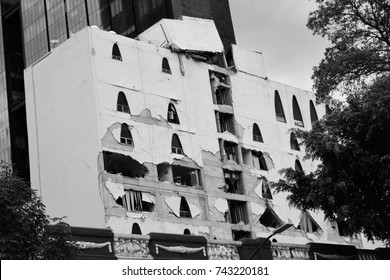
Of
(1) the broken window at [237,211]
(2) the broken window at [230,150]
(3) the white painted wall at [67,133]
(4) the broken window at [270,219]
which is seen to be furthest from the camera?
(4) the broken window at [270,219]

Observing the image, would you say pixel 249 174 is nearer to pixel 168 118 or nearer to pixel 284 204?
pixel 284 204

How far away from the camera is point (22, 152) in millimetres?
80000

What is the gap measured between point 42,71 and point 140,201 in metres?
12.4

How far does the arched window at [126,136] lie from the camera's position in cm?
4894

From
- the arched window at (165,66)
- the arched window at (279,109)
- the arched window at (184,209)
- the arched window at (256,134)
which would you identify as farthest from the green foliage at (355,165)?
the arched window at (279,109)

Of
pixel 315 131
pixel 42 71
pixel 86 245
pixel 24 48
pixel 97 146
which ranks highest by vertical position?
pixel 24 48

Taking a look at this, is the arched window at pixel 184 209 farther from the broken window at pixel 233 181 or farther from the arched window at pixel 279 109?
the arched window at pixel 279 109

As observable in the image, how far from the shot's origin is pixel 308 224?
57656mm

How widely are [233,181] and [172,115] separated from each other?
269 inches

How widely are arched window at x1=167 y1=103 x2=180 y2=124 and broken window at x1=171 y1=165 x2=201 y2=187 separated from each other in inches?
Answer: 129

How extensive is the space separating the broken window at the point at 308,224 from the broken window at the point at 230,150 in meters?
6.98

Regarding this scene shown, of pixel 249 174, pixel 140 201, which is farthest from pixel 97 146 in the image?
pixel 249 174

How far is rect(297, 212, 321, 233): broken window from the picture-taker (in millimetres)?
57169

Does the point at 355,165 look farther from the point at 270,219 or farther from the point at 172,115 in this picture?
the point at 270,219
